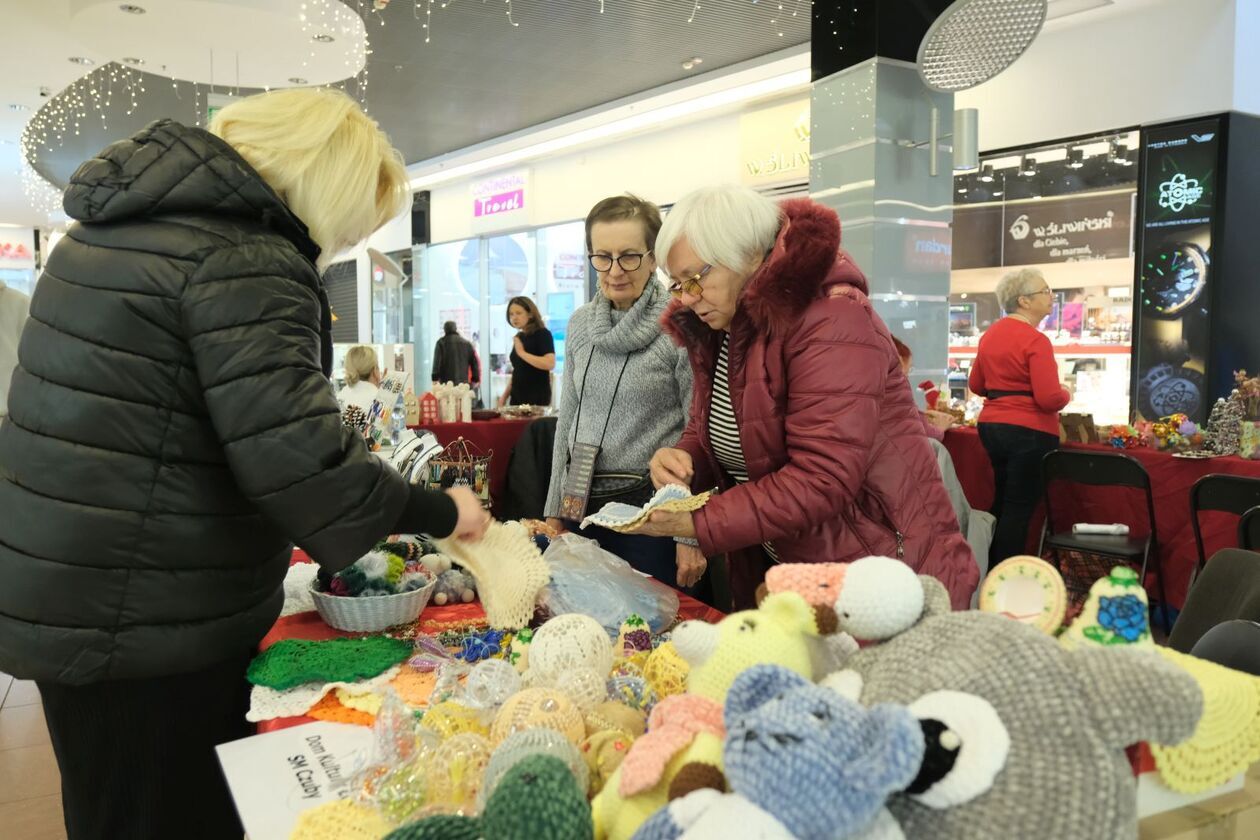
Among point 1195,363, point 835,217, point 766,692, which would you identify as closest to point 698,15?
point 1195,363

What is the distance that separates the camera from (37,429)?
120 centimetres

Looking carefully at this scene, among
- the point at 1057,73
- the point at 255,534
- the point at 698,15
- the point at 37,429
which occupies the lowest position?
the point at 255,534

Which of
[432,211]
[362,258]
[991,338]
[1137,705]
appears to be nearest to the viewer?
[1137,705]

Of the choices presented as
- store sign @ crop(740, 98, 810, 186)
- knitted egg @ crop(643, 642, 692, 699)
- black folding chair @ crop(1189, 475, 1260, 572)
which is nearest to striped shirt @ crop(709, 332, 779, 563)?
knitted egg @ crop(643, 642, 692, 699)

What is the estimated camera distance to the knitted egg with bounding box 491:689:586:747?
0.91 m

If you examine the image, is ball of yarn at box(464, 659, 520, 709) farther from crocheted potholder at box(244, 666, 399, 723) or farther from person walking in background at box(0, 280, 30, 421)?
person walking in background at box(0, 280, 30, 421)

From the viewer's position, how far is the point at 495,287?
12102mm

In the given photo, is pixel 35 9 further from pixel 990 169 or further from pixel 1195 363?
pixel 1195 363

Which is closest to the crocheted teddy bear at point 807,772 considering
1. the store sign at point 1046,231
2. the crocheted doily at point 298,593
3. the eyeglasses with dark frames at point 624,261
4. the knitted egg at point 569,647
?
the knitted egg at point 569,647

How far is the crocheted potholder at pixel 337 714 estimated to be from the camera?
1245 mm

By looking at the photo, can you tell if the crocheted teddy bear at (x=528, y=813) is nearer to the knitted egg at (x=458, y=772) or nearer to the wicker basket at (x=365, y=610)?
the knitted egg at (x=458, y=772)

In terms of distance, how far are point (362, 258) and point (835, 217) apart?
14.7 meters

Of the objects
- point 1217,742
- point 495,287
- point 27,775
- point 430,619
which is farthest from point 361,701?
point 495,287

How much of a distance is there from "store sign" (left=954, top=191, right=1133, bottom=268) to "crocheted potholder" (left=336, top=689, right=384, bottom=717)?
6.25m
